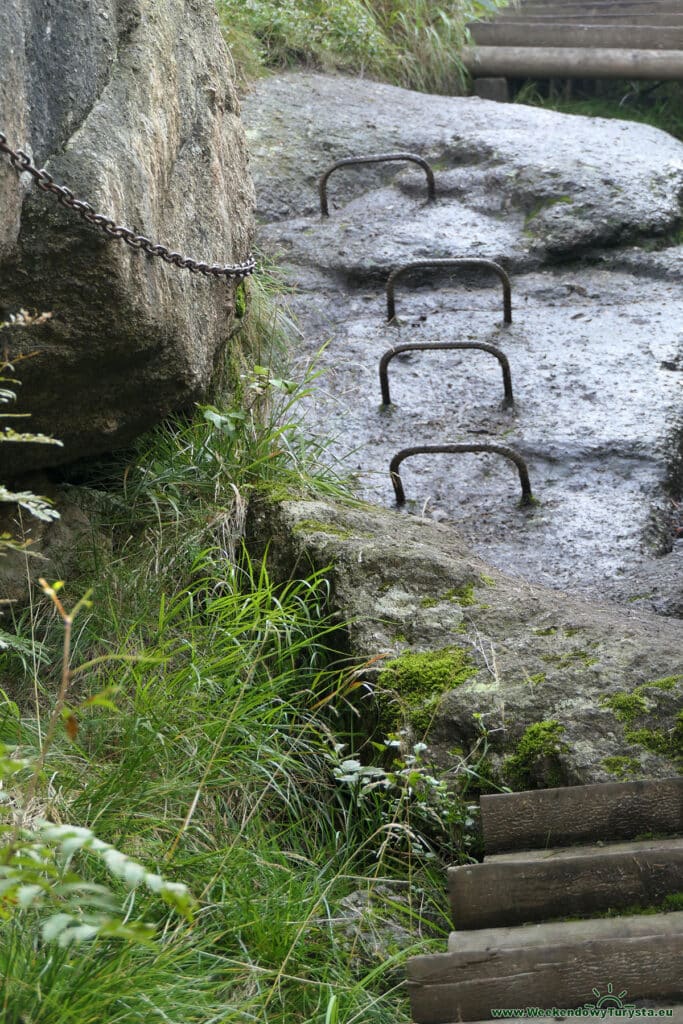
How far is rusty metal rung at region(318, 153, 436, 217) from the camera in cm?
582

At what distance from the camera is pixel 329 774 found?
3.02 m

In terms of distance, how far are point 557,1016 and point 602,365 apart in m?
3.16

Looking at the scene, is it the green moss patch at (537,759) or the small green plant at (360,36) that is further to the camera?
the small green plant at (360,36)

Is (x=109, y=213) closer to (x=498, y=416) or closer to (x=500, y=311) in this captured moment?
(x=498, y=416)

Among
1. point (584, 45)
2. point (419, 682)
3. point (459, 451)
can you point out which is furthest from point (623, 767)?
point (584, 45)

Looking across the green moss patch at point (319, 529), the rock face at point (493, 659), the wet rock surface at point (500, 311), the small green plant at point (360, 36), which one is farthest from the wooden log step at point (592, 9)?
the rock face at point (493, 659)

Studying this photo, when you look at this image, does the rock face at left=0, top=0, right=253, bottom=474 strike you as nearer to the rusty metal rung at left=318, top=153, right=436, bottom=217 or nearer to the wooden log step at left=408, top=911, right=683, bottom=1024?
the wooden log step at left=408, top=911, right=683, bottom=1024

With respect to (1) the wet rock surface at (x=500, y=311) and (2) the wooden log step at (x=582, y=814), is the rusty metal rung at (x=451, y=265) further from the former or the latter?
(2) the wooden log step at (x=582, y=814)

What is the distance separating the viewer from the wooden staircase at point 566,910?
7.04 feet

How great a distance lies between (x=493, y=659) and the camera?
9.98ft

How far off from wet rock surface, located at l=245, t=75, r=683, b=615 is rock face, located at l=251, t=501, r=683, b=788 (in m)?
0.50

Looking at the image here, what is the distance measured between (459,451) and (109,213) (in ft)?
5.08

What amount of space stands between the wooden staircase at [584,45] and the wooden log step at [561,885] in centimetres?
722

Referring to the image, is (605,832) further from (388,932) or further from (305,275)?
(305,275)
